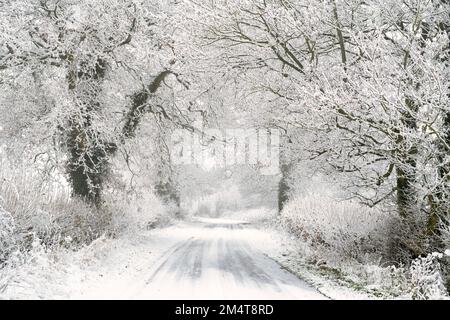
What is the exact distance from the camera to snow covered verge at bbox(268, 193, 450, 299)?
23.1ft

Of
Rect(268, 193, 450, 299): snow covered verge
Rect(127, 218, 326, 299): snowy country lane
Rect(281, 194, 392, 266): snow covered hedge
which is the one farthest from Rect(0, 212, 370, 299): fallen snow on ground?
Rect(281, 194, 392, 266): snow covered hedge

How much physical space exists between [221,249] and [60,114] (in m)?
7.12

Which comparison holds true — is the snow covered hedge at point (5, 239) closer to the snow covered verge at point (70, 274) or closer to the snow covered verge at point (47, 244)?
the snow covered verge at point (47, 244)

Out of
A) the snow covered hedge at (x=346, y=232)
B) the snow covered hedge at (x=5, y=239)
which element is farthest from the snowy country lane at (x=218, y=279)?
the snow covered hedge at (x=5, y=239)

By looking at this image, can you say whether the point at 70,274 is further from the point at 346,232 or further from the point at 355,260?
the point at 346,232

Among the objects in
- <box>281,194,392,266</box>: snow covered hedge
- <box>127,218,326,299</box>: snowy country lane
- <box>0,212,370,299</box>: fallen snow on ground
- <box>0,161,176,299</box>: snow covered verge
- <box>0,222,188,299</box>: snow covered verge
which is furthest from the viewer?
<box>281,194,392,266</box>: snow covered hedge

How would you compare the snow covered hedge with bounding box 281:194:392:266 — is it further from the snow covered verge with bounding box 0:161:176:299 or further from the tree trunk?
the tree trunk

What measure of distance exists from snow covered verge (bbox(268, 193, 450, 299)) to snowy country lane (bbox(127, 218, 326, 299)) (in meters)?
0.60

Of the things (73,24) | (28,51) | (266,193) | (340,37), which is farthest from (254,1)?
(266,193)

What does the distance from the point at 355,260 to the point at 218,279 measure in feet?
11.7

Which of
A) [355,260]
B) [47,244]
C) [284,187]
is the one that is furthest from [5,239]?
[284,187]

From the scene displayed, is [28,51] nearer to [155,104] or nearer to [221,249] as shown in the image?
[155,104]

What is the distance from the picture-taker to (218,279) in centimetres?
888

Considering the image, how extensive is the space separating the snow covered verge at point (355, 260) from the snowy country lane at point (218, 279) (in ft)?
1.97
